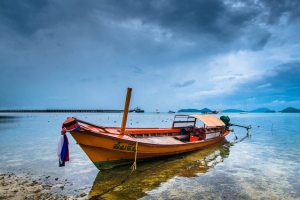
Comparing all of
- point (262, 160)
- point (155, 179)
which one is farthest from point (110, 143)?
point (262, 160)

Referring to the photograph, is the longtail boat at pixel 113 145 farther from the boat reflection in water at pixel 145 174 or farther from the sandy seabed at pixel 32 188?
the sandy seabed at pixel 32 188

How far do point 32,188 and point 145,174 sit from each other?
4.90 metres

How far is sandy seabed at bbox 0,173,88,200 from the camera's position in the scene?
7113 millimetres

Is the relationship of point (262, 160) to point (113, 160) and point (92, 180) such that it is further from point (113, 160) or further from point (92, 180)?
point (92, 180)

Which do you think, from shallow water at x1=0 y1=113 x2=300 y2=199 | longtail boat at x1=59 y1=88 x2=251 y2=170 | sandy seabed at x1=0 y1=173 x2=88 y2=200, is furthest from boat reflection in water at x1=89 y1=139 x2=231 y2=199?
sandy seabed at x1=0 y1=173 x2=88 y2=200

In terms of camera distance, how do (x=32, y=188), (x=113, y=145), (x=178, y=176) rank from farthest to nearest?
1. (x=178, y=176)
2. (x=113, y=145)
3. (x=32, y=188)

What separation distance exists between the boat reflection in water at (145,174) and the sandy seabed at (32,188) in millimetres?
1072

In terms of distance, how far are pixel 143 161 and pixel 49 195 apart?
5.41 meters

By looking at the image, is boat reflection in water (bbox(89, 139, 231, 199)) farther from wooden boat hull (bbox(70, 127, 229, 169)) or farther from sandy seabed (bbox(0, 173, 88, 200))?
sandy seabed (bbox(0, 173, 88, 200))

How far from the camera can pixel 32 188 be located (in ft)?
25.8

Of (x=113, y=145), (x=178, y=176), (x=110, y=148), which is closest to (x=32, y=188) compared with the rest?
(x=110, y=148)

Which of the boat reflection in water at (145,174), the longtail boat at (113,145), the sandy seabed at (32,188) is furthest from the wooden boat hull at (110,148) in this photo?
the sandy seabed at (32,188)

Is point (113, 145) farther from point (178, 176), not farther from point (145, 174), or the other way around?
point (178, 176)

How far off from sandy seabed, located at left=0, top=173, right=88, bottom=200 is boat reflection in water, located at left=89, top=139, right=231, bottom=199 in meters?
1.07
